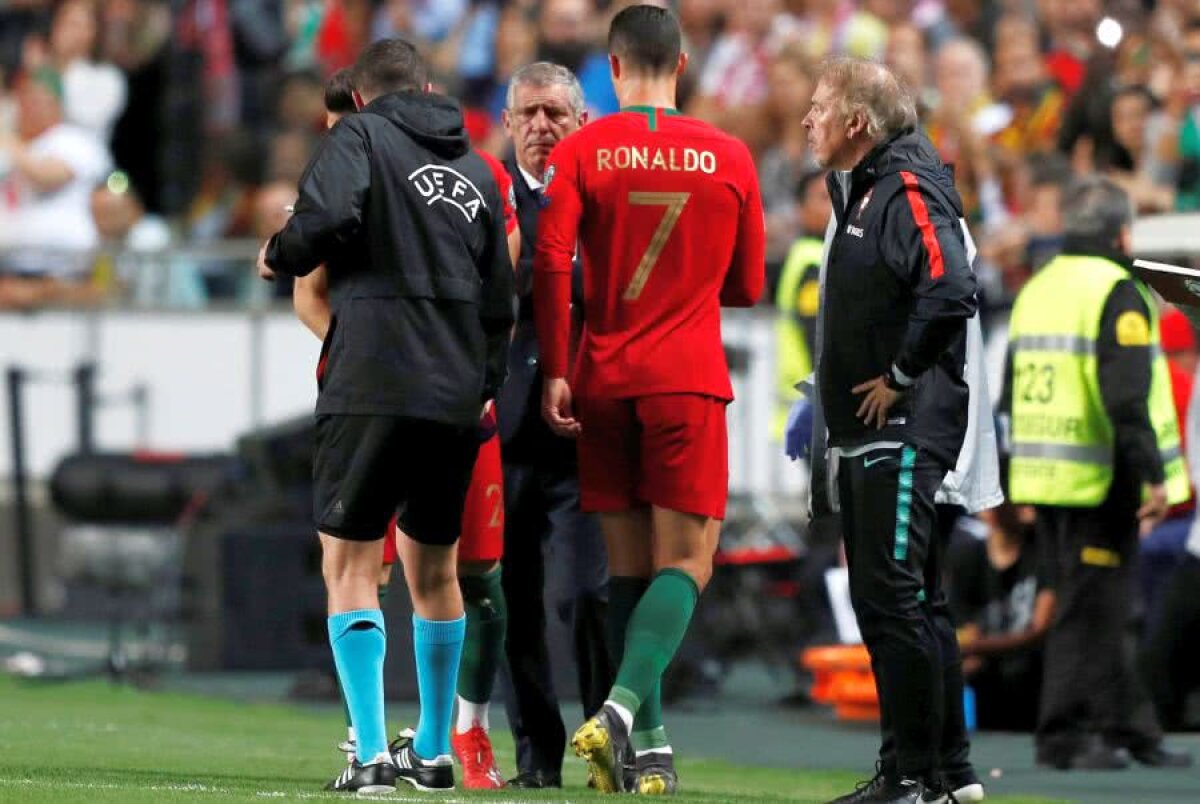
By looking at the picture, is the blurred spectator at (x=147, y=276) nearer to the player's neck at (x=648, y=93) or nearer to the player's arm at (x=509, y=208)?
the player's arm at (x=509, y=208)

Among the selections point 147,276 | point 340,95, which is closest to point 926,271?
point 340,95

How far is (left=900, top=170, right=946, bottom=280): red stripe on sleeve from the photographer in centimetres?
782

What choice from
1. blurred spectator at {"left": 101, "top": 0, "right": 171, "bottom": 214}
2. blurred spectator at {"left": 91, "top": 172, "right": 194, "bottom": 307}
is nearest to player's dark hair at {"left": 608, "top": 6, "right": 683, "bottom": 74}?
blurred spectator at {"left": 91, "top": 172, "right": 194, "bottom": 307}

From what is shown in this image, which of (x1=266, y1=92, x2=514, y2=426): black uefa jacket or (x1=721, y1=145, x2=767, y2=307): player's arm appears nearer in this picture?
(x1=266, y1=92, x2=514, y2=426): black uefa jacket

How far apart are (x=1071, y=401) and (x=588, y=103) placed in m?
7.10

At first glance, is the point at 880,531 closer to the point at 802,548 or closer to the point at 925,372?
the point at 925,372

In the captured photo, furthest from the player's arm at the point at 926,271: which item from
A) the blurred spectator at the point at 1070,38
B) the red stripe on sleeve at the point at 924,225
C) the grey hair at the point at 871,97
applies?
the blurred spectator at the point at 1070,38

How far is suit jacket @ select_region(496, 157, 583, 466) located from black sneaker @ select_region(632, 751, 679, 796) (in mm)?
1122

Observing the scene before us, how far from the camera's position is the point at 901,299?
8008 mm

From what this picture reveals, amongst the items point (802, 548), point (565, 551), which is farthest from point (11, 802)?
point (802, 548)

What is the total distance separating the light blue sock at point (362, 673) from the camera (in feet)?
26.0

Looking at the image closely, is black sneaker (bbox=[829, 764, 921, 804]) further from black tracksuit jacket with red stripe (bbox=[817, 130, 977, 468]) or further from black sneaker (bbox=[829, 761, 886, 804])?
black tracksuit jacket with red stripe (bbox=[817, 130, 977, 468])

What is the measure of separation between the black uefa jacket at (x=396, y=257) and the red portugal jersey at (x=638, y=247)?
0.47 m

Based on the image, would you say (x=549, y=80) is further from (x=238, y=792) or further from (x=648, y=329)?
(x=238, y=792)
